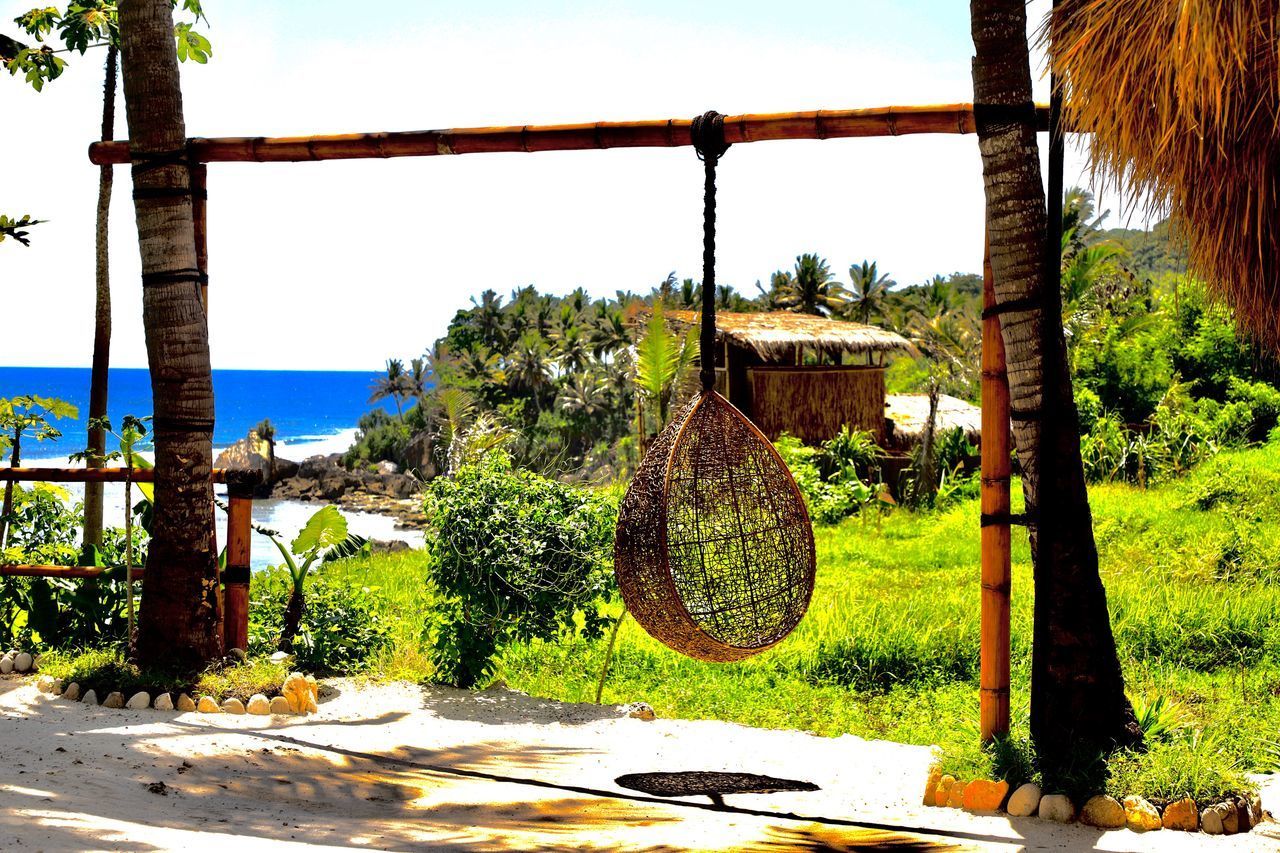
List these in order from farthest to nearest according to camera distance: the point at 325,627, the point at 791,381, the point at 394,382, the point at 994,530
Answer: the point at 394,382, the point at 791,381, the point at 325,627, the point at 994,530

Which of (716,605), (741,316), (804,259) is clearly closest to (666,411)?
(741,316)

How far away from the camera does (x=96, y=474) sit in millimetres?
6113

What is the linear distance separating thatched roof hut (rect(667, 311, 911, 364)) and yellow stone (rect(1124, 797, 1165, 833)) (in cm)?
1365

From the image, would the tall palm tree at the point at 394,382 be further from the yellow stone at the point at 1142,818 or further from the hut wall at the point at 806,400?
the yellow stone at the point at 1142,818

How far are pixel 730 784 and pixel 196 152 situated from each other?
384cm

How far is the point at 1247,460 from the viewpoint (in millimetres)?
11781

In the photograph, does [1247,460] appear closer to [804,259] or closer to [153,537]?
[153,537]

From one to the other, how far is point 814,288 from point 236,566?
34898mm

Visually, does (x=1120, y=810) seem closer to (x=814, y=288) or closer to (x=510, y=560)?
(x=510, y=560)

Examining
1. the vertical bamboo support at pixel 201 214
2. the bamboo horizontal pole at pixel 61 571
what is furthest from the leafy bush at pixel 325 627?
the vertical bamboo support at pixel 201 214

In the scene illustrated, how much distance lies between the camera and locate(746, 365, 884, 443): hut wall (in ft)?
59.9

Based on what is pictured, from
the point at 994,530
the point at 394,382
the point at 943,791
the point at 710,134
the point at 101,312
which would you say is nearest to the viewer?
the point at 943,791

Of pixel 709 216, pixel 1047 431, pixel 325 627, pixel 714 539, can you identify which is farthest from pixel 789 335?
pixel 1047 431

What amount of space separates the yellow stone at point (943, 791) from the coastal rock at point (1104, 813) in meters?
0.46
